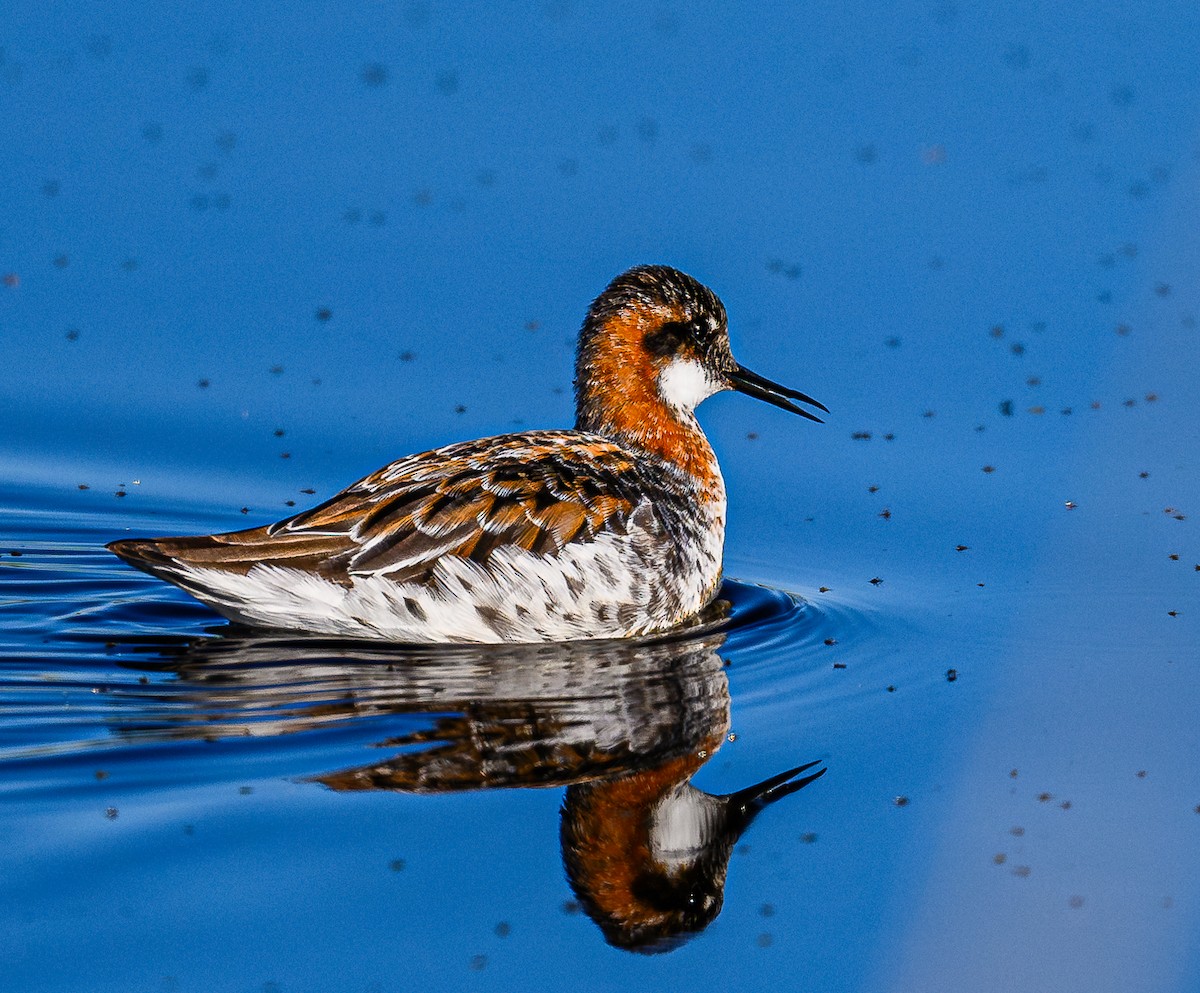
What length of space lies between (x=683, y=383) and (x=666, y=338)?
29 cm

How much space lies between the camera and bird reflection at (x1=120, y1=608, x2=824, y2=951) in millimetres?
8234

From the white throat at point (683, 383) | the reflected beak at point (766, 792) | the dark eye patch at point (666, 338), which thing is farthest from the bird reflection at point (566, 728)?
the dark eye patch at point (666, 338)

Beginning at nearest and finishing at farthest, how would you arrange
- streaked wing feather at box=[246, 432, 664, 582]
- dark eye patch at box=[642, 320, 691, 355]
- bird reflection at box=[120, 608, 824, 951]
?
bird reflection at box=[120, 608, 824, 951]
streaked wing feather at box=[246, 432, 664, 582]
dark eye patch at box=[642, 320, 691, 355]

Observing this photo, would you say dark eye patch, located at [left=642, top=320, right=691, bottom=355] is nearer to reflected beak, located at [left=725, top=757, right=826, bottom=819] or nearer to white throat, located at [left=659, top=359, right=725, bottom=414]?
white throat, located at [left=659, top=359, right=725, bottom=414]

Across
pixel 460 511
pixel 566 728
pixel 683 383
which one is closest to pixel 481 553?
pixel 460 511

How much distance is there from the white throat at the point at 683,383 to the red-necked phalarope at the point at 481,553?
0.61m

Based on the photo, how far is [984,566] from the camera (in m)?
11.3

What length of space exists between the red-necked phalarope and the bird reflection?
0.52 feet

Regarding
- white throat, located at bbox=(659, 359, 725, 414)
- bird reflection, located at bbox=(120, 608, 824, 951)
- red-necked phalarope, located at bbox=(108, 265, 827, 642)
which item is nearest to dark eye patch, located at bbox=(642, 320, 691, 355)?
white throat, located at bbox=(659, 359, 725, 414)

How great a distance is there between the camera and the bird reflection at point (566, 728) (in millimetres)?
8234

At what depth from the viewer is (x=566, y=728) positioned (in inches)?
360

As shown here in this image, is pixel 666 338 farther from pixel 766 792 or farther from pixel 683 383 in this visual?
pixel 766 792

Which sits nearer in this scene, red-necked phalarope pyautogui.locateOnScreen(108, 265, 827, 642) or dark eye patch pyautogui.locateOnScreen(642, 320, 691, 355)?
red-necked phalarope pyautogui.locateOnScreen(108, 265, 827, 642)

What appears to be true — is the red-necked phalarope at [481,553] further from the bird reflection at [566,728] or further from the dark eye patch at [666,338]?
the dark eye patch at [666,338]
